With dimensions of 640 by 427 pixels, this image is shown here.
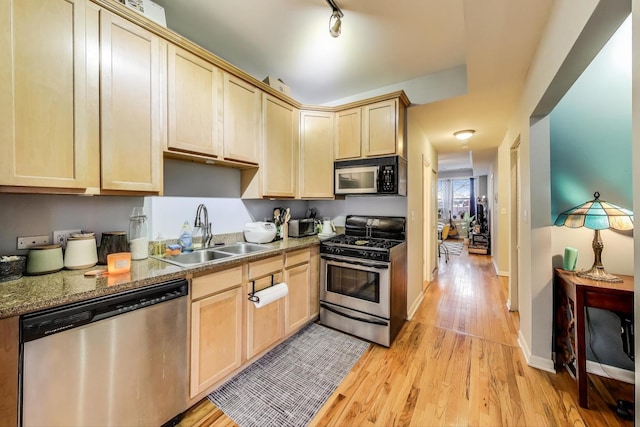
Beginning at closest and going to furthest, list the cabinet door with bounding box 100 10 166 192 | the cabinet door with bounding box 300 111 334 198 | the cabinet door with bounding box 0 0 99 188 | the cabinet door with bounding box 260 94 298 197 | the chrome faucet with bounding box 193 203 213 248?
the cabinet door with bounding box 0 0 99 188, the cabinet door with bounding box 100 10 166 192, the chrome faucet with bounding box 193 203 213 248, the cabinet door with bounding box 260 94 298 197, the cabinet door with bounding box 300 111 334 198

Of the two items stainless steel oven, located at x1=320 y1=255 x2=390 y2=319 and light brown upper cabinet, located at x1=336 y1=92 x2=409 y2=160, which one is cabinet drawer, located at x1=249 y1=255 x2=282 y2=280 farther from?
light brown upper cabinet, located at x1=336 y1=92 x2=409 y2=160

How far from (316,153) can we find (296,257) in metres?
1.26

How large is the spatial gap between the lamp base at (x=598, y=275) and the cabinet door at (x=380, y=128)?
1.74 metres

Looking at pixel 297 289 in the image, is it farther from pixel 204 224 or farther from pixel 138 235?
pixel 138 235

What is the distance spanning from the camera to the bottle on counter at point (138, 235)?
1.69 m

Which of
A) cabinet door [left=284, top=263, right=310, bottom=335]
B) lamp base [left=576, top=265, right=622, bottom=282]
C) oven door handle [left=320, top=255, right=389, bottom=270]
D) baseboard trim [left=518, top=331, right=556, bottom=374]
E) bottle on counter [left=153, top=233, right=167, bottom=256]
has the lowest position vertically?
baseboard trim [left=518, top=331, right=556, bottom=374]

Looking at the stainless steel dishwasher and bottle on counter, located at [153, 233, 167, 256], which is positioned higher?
bottle on counter, located at [153, 233, 167, 256]

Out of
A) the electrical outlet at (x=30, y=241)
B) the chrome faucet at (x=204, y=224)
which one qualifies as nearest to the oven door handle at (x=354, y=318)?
the chrome faucet at (x=204, y=224)

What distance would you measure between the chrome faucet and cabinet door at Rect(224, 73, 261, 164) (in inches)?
21.7

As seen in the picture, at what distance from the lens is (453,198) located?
380 inches

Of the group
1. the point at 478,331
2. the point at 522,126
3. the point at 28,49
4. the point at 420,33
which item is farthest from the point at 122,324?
the point at 522,126

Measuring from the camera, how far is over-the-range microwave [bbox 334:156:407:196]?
2.48 metres

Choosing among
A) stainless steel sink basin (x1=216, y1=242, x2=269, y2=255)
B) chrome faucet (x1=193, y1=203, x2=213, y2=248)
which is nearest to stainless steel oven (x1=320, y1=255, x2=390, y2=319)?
stainless steel sink basin (x1=216, y1=242, x2=269, y2=255)

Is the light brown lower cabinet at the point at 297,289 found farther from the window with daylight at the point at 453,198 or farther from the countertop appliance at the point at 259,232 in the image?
the window with daylight at the point at 453,198
